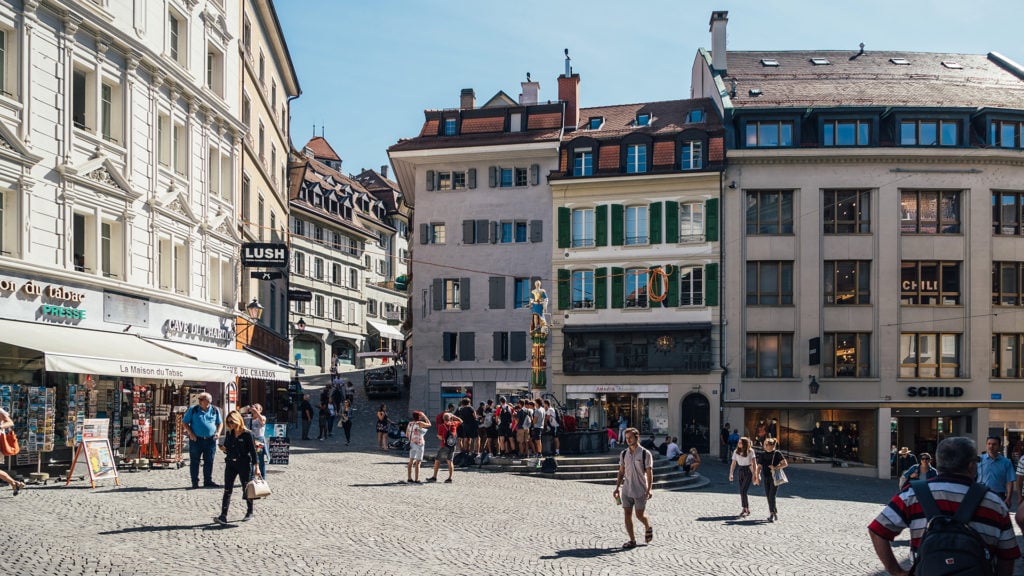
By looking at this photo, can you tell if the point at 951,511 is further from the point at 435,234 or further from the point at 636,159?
the point at 435,234

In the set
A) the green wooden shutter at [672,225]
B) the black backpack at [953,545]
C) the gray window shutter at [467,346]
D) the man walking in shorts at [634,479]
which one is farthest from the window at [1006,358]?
the black backpack at [953,545]

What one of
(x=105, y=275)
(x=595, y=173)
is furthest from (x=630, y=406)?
(x=105, y=275)

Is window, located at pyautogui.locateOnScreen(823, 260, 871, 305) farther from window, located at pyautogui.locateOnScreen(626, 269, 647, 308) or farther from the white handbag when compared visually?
the white handbag

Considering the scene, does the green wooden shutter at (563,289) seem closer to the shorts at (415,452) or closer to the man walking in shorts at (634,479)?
the shorts at (415,452)

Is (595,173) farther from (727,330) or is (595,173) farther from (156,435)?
(156,435)

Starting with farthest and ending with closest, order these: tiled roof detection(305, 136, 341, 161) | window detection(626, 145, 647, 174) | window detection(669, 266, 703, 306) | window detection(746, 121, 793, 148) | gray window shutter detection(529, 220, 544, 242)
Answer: tiled roof detection(305, 136, 341, 161) → gray window shutter detection(529, 220, 544, 242) → window detection(626, 145, 647, 174) → window detection(669, 266, 703, 306) → window detection(746, 121, 793, 148)

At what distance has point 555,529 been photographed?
16.7 meters

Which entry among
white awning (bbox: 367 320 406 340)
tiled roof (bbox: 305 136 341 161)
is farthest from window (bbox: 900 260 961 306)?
tiled roof (bbox: 305 136 341 161)

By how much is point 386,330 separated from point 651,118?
38.8 metres

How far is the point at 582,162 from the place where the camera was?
47719mm

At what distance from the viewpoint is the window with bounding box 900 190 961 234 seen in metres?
45.1

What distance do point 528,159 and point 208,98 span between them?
20.2 metres

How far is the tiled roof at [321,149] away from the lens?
9106cm

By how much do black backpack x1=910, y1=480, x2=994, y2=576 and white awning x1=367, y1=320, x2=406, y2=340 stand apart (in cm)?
7626
